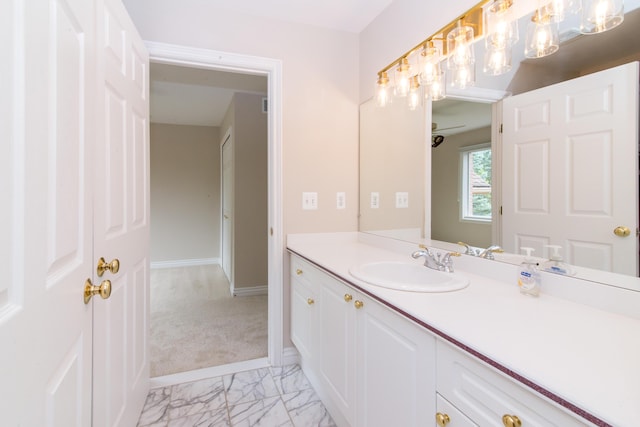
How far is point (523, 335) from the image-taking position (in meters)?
0.75

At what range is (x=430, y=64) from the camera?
1.63m

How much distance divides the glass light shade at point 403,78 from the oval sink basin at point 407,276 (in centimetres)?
99

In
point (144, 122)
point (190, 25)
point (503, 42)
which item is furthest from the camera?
point (190, 25)

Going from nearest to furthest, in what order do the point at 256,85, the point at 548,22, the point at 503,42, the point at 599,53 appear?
the point at 599,53 → the point at 548,22 → the point at 503,42 → the point at 256,85

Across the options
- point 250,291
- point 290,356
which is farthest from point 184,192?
point 290,356

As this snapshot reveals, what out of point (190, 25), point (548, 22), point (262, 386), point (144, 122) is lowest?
point (262, 386)

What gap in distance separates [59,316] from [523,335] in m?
1.08

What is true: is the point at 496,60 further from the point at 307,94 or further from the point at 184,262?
the point at 184,262

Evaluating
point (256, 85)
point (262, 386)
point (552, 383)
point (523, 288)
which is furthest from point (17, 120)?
point (256, 85)

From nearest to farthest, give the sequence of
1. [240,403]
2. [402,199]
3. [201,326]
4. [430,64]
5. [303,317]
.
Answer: [430,64] → [240,403] → [303,317] → [402,199] → [201,326]

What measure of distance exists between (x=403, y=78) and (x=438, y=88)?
27 centimetres

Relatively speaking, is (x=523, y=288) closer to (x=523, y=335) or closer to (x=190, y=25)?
(x=523, y=335)

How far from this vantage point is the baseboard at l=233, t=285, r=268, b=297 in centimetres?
362

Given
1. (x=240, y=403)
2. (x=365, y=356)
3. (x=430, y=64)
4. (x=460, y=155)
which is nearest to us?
(x=365, y=356)
